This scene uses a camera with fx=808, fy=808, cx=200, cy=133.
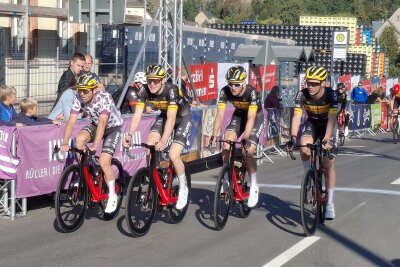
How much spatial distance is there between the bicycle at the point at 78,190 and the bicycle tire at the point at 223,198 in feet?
4.36

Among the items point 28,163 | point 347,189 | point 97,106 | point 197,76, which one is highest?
point 97,106

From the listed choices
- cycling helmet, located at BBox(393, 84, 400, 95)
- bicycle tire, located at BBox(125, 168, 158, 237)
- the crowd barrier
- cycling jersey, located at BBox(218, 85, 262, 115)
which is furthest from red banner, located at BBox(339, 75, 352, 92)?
bicycle tire, located at BBox(125, 168, 158, 237)

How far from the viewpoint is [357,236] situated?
9469 millimetres

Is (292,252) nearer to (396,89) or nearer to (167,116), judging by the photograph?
(167,116)

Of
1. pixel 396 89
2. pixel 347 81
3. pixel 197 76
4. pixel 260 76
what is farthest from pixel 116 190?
pixel 347 81

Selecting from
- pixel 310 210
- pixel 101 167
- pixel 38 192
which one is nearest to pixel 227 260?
pixel 310 210

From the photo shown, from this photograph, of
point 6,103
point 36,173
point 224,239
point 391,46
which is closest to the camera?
point 224,239

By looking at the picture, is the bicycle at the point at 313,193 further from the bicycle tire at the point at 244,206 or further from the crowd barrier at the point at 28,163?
the crowd barrier at the point at 28,163

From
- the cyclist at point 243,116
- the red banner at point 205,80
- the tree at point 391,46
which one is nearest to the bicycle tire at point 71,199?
the cyclist at point 243,116

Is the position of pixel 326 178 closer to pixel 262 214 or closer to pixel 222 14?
pixel 262 214

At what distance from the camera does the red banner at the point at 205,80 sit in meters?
20.7

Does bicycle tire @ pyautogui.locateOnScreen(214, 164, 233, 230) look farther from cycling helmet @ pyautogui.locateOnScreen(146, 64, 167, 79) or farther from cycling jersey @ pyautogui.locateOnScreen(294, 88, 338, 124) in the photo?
cycling helmet @ pyautogui.locateOnScreen(146, 64, 167, 79)

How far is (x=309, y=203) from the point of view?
9445 mm

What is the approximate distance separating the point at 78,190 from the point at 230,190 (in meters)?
1.86
